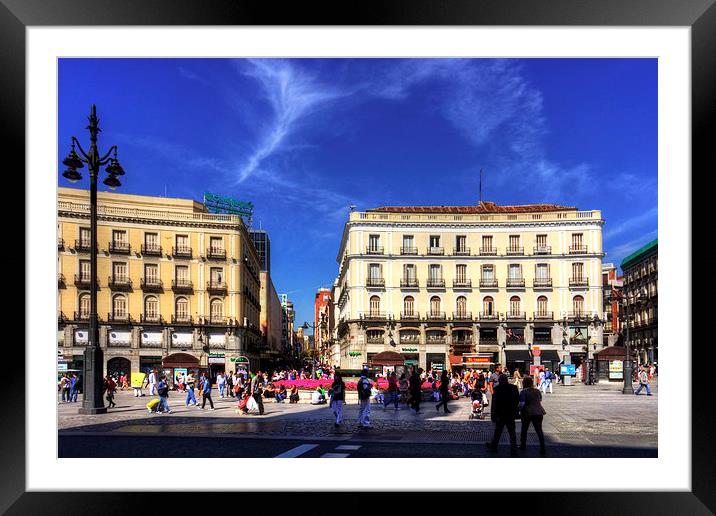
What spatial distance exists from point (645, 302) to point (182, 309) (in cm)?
4111

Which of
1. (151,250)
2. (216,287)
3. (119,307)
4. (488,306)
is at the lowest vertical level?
(488,306)

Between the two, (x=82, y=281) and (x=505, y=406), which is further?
(x=82, y=281)

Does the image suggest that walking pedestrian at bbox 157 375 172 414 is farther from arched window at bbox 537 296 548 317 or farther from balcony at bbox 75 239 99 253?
arched window at bbox 537 296 548 317

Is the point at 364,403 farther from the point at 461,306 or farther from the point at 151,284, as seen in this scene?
the point at 461,306

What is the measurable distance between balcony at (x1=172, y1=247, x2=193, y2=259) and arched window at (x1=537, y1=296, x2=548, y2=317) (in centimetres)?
2739

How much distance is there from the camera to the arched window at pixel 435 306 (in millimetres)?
51312

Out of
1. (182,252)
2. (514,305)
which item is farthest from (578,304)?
(182,252)

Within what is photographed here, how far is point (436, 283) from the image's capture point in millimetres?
51406

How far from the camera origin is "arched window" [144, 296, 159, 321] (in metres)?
45.4
